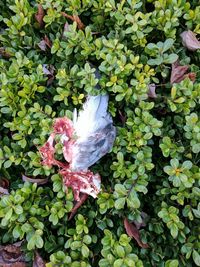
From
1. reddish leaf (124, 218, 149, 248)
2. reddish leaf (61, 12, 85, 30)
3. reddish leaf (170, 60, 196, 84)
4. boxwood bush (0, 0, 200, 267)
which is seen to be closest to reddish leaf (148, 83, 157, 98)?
boxwood bush (0, 0, 200, 267)

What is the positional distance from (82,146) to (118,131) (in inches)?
8.0

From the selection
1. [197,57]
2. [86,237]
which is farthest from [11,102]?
[197,57]

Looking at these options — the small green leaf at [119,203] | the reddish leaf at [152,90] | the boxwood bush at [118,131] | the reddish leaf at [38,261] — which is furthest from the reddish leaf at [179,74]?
the reddish leaf at [38,261]

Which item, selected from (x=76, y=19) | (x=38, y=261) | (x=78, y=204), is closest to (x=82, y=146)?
(x=78, y=204)

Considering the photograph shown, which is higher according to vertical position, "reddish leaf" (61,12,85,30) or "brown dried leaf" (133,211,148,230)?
"reddish leaf" (61,12,85,30)

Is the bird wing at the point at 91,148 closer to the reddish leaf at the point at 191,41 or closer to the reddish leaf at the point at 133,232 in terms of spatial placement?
the reddish leaf at the point at 133,232

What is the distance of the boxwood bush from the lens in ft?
6.98

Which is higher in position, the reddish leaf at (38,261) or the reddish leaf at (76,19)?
the reddish leaf at (76,19)

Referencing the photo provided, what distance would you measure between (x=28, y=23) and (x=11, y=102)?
477 mm

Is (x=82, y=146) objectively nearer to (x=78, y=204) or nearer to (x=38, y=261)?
(x=78, y=204)

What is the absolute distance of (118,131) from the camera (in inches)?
88.4

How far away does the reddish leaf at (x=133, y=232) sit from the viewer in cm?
214

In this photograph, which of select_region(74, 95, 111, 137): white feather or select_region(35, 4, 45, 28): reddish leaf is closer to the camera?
select_region(74, 95, 111, 137): white feather

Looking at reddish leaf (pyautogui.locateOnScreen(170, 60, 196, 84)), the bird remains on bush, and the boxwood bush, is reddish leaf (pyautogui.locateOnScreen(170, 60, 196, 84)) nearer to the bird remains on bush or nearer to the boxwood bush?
the boxwood bush
